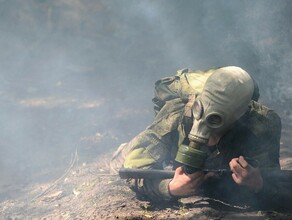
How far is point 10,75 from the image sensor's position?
9578 mm

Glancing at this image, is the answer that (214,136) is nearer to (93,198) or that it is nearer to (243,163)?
(243,163)

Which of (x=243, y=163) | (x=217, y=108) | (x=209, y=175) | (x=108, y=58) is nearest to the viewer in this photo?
(x=217, y=108)

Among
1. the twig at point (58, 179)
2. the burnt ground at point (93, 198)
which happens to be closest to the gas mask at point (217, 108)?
the burnt ground at point (93, 198)

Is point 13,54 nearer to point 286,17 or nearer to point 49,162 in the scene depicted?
point 49,162

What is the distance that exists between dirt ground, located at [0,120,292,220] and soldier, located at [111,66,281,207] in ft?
0.42

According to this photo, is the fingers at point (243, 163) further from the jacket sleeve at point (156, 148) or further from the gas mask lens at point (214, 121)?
the jacket sleeve at point (156, 148)

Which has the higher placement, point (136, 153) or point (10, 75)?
point (10, 75)

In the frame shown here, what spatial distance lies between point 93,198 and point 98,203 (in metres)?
0.38

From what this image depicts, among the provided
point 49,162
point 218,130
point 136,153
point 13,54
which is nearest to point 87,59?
point 13,54

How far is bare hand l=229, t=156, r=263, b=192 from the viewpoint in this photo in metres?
2.11

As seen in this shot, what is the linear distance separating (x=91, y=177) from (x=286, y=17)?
6.42m

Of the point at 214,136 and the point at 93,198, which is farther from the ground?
the point at 214,136

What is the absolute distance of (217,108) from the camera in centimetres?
192

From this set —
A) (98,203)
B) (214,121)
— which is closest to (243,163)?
(214,121)
